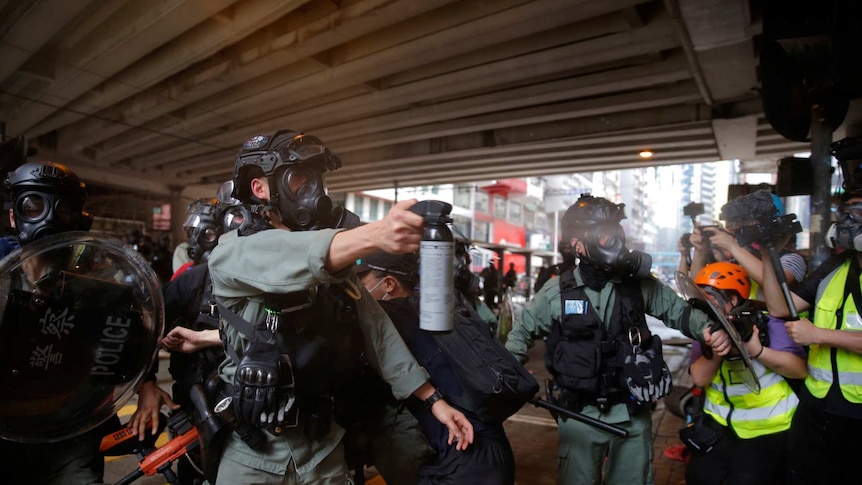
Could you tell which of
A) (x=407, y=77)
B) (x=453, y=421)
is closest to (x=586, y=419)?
(x=453, y=421)

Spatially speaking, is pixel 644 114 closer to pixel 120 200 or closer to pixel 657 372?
pixel 657 372

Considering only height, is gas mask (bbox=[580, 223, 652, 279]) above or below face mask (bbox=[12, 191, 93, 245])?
below

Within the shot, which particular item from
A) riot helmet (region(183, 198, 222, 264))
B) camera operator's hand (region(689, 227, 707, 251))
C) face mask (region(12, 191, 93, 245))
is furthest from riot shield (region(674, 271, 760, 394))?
riot helmet (region(183, 198, 222, 264))

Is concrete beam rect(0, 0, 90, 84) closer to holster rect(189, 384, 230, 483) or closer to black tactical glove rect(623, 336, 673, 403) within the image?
holster rect(189, 384, 230, 483)

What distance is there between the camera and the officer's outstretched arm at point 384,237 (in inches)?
54.0

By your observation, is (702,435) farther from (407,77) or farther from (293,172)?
(407,77)

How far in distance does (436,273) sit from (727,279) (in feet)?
7.94

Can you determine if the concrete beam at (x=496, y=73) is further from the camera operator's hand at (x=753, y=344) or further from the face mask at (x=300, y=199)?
the face mask at (x=300, y=199)

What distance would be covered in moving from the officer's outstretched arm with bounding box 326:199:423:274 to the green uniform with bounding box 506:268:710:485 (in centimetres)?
190

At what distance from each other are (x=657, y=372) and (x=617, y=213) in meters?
0.94

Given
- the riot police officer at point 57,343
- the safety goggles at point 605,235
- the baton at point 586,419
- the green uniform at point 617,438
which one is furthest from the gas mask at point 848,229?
the riot police officer at point 57,343

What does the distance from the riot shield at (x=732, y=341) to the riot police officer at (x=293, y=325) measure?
1.36 meters

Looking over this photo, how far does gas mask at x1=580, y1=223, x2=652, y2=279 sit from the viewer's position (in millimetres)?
2863

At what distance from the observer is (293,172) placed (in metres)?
1.93
